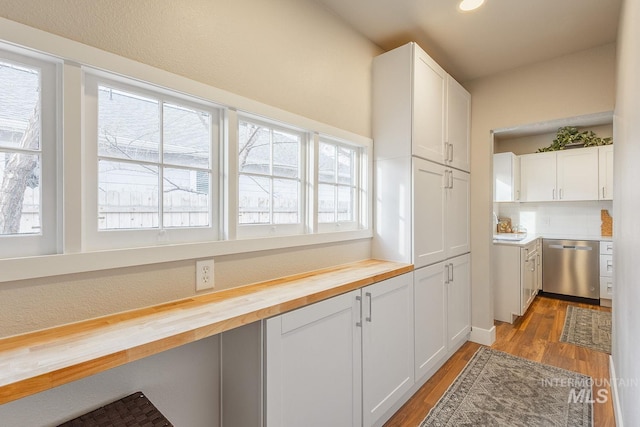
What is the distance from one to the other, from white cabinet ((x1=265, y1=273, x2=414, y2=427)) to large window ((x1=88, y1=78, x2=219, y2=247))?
2.01ft

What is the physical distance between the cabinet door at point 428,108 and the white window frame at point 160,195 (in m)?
1.34

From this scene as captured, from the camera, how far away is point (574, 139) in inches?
174

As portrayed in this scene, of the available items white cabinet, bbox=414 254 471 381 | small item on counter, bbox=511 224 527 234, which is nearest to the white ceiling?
white cabinet, bbox=414 254 471 381

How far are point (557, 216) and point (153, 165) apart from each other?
218 inches

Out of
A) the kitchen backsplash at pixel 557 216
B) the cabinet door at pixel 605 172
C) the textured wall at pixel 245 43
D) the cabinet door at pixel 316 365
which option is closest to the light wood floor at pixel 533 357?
the cabinet door at pixel 316 365

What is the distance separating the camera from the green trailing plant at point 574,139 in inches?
169

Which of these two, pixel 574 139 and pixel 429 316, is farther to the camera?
pixel 574 139

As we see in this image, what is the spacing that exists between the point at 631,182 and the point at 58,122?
2.18 meters

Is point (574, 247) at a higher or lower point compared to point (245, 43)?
lower

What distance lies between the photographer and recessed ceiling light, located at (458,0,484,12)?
1.92 meters

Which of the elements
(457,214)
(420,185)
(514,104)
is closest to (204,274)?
(420,185)

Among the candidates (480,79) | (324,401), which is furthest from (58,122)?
(480,79)

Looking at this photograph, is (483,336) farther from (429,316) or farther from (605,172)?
(605,172)

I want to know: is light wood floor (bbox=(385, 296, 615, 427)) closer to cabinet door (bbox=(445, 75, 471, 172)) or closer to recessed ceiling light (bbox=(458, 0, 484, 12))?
cabinet door (bbox=(445, 75, 471, 172))
